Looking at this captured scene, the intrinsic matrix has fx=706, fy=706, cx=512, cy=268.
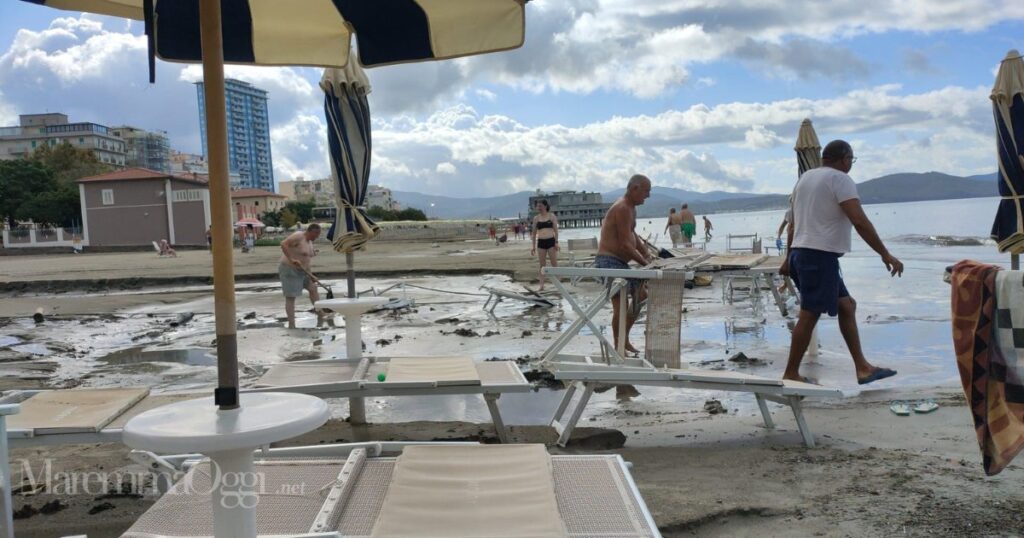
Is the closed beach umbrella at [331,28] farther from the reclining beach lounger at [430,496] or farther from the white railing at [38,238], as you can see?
the white railing at [38,238]

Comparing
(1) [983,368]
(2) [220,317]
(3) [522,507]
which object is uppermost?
(2) [220,317]

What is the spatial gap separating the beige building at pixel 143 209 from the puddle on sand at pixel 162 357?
1886 inches

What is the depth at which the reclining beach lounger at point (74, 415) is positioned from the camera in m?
3.29

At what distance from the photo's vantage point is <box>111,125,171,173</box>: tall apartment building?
14750cm

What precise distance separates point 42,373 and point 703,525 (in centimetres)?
712

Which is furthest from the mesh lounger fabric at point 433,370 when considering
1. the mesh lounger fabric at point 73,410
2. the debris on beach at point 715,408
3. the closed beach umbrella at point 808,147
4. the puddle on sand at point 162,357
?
the closed beach umbrella at point 808,147

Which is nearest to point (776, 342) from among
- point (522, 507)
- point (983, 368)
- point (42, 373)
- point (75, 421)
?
point (983, 368)

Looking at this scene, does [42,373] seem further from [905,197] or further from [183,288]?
[905,197]

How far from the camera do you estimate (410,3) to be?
3.02 m

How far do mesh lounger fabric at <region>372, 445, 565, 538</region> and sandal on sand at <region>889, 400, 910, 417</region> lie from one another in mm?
3152

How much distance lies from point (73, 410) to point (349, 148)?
8.14ft

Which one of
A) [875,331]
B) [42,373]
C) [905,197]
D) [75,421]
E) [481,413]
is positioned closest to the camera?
[75,421]

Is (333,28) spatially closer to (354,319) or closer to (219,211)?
(219,211)

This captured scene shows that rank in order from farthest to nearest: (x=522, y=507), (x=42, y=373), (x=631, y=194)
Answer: (x=42, y=373) < (x=631, y=194) < (x=522, y=507)
